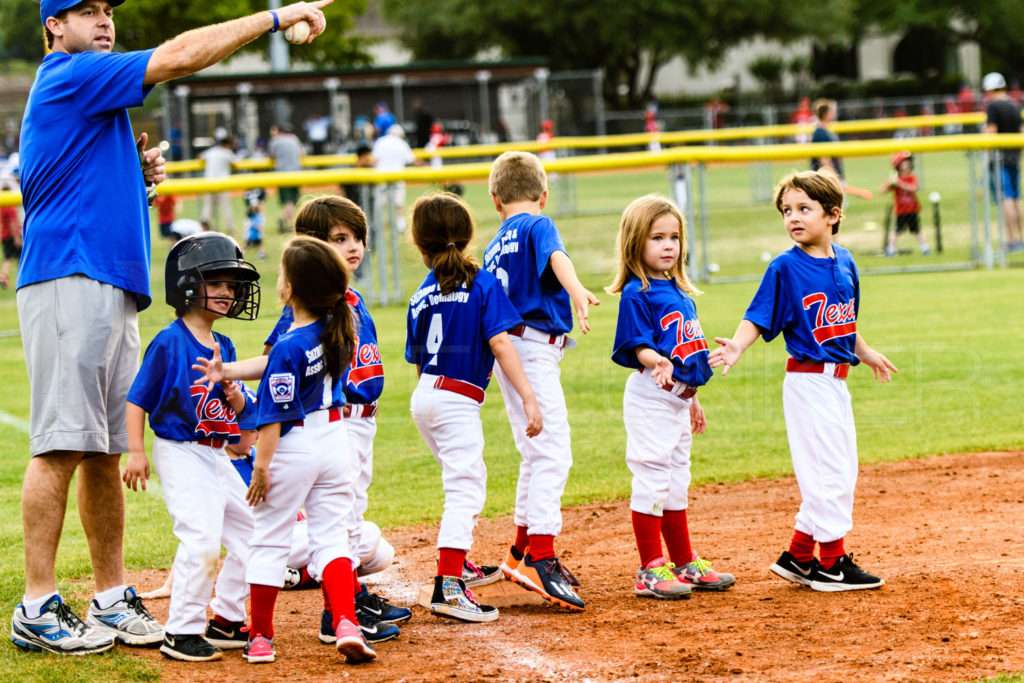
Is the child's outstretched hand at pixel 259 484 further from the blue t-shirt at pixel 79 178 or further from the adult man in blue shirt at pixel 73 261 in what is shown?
the blue t-shirt at pixel 79 178

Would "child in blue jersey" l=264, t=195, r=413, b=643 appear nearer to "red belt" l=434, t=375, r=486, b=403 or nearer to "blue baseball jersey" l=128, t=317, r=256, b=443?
"red belt" l=434, t=375, r=486, b=403

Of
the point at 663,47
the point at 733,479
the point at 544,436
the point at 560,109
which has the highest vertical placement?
the point at 663,47

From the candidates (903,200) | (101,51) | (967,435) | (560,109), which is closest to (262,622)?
(101,51)

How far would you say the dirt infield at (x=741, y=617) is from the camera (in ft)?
14.1

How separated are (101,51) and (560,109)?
112ft

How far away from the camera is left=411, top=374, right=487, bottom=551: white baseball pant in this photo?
504 centimetres

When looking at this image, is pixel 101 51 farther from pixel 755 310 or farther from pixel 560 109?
pixel 560 109

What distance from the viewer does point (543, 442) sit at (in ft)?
17.5

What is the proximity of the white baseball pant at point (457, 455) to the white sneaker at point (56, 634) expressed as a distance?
1392mm

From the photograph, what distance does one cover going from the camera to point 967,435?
8078 mm

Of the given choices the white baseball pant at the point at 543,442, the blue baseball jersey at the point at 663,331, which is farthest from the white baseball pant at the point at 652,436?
the white baseball pant at the point at 543,442

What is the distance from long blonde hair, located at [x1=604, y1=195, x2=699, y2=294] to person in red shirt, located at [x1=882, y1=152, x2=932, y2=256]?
1182cm

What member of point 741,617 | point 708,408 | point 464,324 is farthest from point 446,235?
point 708,408

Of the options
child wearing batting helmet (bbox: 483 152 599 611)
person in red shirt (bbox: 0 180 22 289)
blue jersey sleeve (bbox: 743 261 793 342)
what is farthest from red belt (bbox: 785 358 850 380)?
person in red shirt (bbox: 0 180 22 289)
